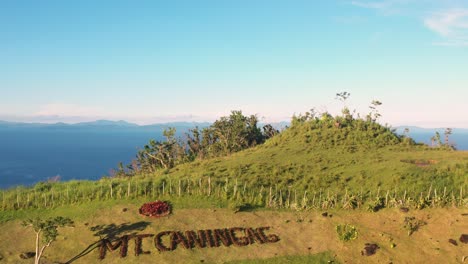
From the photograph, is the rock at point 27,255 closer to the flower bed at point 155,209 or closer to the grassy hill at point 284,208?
the grassy hill at point 284,208

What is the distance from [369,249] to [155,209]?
17.5 m

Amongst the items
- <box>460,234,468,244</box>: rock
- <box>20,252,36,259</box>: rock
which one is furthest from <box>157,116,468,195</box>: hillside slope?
<box>20,252,36,259</box>: rock

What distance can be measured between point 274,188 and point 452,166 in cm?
2065

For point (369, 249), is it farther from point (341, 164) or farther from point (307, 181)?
point (341, 164)

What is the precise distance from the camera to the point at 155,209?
30.9 m

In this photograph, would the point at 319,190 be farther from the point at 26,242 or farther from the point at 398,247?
the point at 26,242

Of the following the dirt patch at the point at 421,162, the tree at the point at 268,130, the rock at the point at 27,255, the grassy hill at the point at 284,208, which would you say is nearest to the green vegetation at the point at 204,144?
the tree at the point at 268,130

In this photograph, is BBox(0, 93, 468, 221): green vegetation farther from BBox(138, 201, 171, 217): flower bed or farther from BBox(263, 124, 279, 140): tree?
BBox(263, 124, 279, 140): tree

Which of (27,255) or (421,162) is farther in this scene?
(421,162)

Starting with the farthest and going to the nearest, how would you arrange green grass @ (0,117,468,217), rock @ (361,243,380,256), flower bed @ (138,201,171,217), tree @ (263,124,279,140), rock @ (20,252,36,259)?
tree @ (263,124,279,140) < green grass @ (0,117,468,217) < flower bed @ (138,201,171,217) < rock @ (361,243,380,256) < rock @ (20,252,36,259)

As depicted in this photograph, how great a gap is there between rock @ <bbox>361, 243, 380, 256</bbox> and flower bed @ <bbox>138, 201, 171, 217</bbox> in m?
16.2

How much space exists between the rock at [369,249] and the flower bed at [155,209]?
53.1 feet

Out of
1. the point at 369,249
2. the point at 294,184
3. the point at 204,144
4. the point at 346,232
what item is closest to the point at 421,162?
the point at 294,184

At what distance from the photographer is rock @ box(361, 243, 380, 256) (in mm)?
26016
